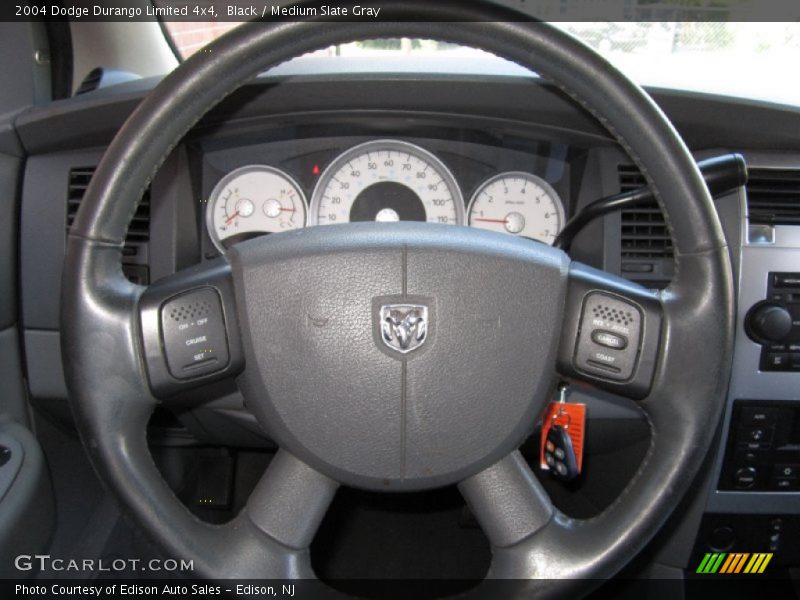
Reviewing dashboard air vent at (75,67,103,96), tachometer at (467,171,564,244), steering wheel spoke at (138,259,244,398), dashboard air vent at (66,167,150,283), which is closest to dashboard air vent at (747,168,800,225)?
tachometer at (467,171,564,244)

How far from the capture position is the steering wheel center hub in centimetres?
91

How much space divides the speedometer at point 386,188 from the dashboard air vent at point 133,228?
12.5 inches

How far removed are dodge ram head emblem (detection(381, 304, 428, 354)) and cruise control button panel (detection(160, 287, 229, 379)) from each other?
19 centimetres

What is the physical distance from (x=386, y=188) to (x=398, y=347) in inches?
26.6

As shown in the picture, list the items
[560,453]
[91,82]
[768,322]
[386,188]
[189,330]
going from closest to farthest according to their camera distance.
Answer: [189,330], [560,453], [768,322], [386,188], [91,82]

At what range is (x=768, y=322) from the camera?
1.32 metres

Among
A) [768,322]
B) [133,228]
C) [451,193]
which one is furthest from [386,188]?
[768,322]

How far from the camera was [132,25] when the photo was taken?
70.6 inches

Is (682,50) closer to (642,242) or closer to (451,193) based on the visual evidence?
(642,242)

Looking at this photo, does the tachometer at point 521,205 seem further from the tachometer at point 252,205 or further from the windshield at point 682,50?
the tachometer at point 252,205

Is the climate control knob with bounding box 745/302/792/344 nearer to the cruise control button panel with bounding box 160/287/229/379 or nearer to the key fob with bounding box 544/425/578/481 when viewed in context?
the key fob with bounding box 544/425/578/481

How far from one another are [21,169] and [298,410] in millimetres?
859

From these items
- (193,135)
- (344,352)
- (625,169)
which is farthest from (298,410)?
(625,169)

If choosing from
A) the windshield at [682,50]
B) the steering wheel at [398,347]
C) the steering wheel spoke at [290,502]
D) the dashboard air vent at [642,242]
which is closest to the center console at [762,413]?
the dashboard air vent at [642,242]
